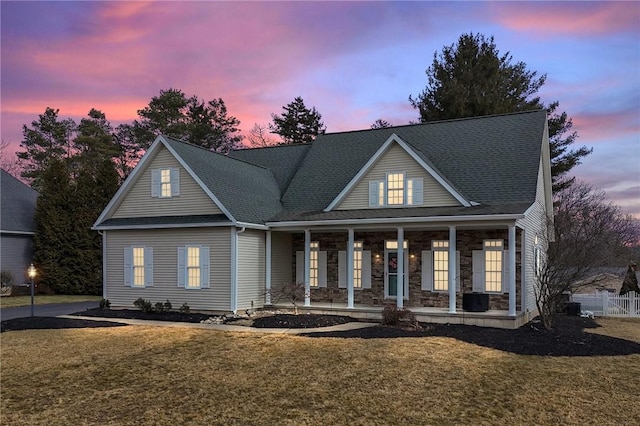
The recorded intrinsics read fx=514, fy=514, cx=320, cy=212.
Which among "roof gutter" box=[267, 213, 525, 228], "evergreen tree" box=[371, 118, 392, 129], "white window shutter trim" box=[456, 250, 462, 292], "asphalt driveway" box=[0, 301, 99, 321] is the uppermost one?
"evergreen tree" box=[371, 118, 392, 129]

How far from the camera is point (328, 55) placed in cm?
2025

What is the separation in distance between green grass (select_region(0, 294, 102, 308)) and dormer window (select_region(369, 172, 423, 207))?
15.3 metres

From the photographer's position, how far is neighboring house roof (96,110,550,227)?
16.9 m

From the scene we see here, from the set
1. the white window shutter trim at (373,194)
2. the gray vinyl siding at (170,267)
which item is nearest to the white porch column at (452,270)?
the white window shutter trim at (373,194)

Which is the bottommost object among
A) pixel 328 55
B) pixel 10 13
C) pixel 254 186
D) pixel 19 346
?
pixel 19 346

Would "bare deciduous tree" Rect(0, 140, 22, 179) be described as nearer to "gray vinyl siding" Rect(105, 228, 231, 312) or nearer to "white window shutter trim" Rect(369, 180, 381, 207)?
"gray vinyl siding" Rect(105, 228, 231, 312)

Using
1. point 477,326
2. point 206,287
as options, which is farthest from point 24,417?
point 477,326

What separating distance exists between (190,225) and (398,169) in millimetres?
7389

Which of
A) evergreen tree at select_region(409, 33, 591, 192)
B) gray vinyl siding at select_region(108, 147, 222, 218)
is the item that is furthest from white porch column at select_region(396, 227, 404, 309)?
evergreen tree at select_region(409, 33, 591, 192)

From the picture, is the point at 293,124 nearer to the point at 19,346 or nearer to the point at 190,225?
the point at 190,225

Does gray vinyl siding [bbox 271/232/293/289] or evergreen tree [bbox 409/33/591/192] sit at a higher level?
evergreen tree [bbox 409/33/591/192]

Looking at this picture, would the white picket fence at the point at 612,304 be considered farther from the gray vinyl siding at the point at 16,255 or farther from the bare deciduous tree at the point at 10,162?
the bare deciduous tree at the point at 10,162

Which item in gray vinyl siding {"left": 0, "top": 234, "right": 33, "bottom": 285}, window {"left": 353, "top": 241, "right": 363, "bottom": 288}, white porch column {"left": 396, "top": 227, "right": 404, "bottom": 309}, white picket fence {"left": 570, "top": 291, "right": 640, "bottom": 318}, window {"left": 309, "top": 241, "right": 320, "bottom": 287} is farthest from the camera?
gray vinyl siding {"left": 0, "top": 234, "right": 33, "bottom": 285}

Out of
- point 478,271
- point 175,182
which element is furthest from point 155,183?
point 478,271
